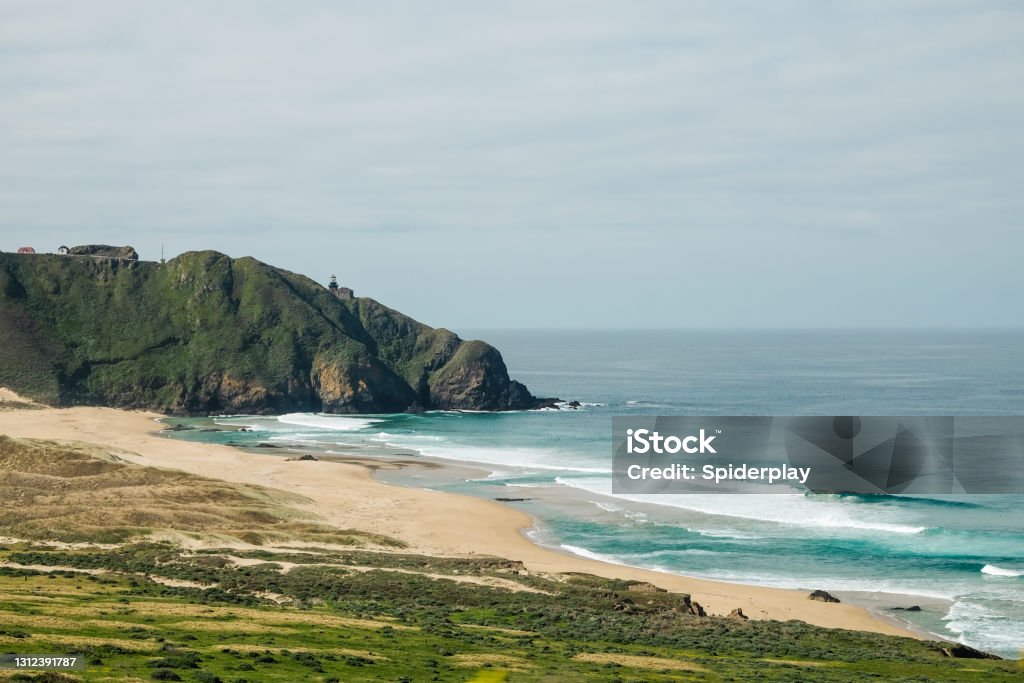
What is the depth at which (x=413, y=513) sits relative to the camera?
70.9m

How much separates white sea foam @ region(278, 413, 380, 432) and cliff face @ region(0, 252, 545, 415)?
178 inches

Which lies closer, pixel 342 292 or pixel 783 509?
pixel 783 509

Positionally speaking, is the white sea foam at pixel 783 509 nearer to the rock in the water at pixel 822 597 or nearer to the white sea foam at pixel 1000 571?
the white sea foam at pixel 1000 571

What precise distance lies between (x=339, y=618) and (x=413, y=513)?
30.6 meters

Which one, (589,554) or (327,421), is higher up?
(327,421)

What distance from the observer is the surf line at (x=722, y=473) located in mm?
90125

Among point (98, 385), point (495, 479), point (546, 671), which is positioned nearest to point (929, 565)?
point (546, 671)

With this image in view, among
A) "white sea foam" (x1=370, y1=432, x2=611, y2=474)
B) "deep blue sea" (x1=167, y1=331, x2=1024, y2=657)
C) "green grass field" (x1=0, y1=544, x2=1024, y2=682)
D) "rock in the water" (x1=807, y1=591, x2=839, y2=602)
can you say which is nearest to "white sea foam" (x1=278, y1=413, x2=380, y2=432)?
A: "deep blue sea" (x1=167, y1=331, x2=1024, y2=657)

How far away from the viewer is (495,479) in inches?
3524

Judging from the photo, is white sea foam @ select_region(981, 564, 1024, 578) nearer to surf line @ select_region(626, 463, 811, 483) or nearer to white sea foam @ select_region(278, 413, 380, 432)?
surf line @ select_region(626, 463, 811, 483)

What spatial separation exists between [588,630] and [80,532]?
102ft

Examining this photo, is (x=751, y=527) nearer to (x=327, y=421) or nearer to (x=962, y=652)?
(x=962, y=652)

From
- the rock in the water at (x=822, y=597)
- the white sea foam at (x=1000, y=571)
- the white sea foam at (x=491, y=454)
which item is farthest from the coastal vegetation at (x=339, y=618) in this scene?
the white sea foam at (x=491, y=454)


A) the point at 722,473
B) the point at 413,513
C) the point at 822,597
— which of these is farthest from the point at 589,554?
the point at 722,473
